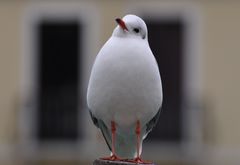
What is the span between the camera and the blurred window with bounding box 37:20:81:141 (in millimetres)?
19453

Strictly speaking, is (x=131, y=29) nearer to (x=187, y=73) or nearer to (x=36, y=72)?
(x=187, y=73)

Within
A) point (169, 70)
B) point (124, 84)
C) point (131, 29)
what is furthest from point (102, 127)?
point (169, 70)

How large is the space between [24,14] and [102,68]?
15416 mm

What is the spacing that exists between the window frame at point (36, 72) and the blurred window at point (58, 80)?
90 mm

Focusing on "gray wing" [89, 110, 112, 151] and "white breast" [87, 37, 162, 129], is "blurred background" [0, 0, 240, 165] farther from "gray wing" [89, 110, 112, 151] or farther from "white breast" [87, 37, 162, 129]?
"white breast" [87, 37, 162, 129]

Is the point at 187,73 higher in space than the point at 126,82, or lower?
higher

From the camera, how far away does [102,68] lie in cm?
452

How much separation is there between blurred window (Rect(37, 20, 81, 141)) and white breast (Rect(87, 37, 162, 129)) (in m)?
14.8

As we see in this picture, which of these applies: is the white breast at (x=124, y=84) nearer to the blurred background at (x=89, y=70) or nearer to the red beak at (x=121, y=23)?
the red beak at (x=121, y=23)

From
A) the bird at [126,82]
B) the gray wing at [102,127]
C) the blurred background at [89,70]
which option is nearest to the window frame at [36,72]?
the blurred background at [89,70]

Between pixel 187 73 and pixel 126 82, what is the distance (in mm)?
15391

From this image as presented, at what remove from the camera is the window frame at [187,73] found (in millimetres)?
19359

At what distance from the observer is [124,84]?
14.8 ft

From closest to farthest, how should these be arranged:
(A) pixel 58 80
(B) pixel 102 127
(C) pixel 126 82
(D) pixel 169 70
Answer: (C) pixel 126 82 → (B) pixel 102 127 → (A) pixel 58 80 → (D) pixel 169 70
